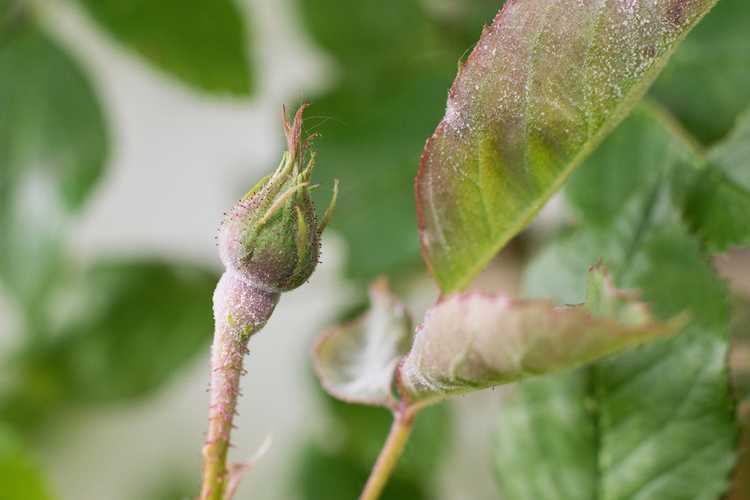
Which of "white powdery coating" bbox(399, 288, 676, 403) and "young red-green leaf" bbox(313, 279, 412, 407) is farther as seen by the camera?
"young red-green leaf" bbox(313, 279, 412, 407)

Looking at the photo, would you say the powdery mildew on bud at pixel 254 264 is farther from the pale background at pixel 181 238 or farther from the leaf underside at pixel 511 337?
the pale background at pixel 181 238

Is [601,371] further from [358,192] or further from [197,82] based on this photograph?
[197,82]

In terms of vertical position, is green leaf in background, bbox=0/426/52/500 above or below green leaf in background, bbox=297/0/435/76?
below

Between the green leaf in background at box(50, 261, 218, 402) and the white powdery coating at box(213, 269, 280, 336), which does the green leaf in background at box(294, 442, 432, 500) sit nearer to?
the green leaf in background at box(50, 261, 218, 402)

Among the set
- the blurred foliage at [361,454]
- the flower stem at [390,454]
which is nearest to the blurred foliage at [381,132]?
the blurred foliage at [361,454]

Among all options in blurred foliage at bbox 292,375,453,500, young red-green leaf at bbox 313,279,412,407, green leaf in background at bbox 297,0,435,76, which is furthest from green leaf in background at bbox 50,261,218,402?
young red-green leaf at bbox 313,279,412,407

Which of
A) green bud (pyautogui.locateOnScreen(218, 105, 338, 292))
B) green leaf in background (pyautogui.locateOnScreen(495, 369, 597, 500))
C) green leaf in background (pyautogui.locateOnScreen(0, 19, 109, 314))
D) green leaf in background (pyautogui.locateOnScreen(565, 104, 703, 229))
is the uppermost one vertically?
green leaf in background (pyautogui.locateOnScreen(0, 19, 109, 314))

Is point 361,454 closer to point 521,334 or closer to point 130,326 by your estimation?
point 130,326
